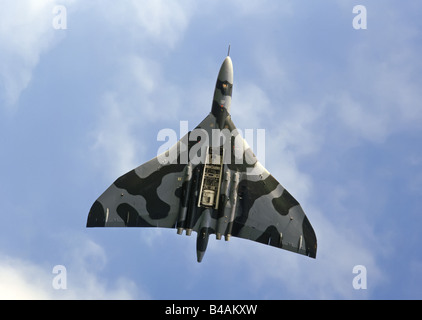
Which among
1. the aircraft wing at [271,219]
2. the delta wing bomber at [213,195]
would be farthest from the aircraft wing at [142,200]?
the aircraft wing at [271,219]

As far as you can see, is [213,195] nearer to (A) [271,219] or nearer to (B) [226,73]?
(A) [271,219]

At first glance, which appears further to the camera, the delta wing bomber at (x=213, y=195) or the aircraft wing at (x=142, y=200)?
the aircraft wing at (x=142, y=200)

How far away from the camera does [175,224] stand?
3400cm

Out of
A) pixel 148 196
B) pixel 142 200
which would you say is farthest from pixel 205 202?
pixel 142 200

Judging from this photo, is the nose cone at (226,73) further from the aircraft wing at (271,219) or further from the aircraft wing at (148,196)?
the aircraft wing at (271,219)

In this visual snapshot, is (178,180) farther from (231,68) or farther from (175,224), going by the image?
(231,68)

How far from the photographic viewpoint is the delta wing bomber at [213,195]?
3347 cm

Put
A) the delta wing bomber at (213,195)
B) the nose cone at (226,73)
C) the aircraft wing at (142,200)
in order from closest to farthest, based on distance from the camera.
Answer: the delta wing bomber at (213,195) < the aircraft wing at (142,200) < the nose cone at (226,73)

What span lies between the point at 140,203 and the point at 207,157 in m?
5.91

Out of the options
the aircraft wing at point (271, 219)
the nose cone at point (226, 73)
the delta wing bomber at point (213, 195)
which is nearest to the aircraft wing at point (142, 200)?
the delta wing bomber at point (213, 195)

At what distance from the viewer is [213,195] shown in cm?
3366

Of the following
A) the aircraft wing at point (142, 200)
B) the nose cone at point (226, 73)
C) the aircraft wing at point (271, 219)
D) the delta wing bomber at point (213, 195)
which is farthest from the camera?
the nose cone at point (226, 73)

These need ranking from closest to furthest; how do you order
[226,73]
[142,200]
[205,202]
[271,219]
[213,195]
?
[205,202]
[213,195]
[142,200]
[271,219]
[226,73]

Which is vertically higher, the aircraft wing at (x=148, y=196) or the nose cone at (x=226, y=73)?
the nose cone at (x=226, y=73)
